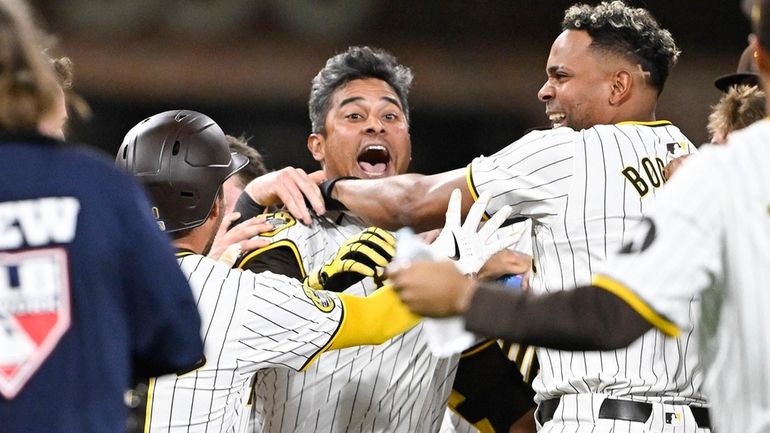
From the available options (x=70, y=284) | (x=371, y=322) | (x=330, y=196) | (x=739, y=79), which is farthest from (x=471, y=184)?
(x=70, y=284)

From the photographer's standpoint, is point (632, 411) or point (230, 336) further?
point (632, 411)

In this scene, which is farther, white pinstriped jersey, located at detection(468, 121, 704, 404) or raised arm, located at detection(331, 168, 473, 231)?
raised arm, located at detection(331, 168, 473, 231)

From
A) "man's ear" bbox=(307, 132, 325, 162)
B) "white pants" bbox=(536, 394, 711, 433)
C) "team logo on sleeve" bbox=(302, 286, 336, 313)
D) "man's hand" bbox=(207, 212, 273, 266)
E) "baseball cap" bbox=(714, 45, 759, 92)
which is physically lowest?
"white pants" bbox=(536, 394, 711, 433)

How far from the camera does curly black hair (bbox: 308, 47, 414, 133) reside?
4.64 meters

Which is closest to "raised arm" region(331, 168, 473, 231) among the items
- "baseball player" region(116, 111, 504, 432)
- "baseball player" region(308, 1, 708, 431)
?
"baseball player" region(308, 1, 708, 431)

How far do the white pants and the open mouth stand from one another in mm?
1546

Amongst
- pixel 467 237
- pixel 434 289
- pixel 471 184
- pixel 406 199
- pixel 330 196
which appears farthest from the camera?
pixel 330 196

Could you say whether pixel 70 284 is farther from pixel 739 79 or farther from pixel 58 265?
pixel 739 79

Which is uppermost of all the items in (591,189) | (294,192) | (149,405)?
(591,189)

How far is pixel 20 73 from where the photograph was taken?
1922 millimetres

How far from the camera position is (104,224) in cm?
197

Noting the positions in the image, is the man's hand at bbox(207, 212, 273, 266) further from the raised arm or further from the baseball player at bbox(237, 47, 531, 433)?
the raised arm

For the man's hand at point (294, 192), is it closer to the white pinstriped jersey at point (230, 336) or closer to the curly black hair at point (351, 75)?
the curly black hair at point (351, 75)

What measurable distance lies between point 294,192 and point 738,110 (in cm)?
151
